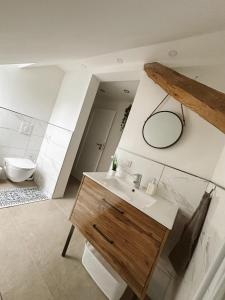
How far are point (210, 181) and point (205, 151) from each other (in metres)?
0.26

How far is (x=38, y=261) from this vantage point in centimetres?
153

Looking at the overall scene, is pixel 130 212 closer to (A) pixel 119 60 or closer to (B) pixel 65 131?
(A) pixel 119 60

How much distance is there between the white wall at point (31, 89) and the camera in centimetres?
260

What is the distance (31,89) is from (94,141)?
169cm

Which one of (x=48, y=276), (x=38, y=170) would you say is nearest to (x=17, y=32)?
(x=48, y=276)

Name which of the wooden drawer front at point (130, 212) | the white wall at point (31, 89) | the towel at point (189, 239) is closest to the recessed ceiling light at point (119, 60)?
the wooden drawer front at point (130, 212)

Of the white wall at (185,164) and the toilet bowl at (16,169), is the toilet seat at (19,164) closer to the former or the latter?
the toilet bowl at (16,169)

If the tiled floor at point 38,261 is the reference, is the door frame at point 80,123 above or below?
above

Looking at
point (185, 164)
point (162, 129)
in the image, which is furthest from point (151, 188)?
point (162, 129)

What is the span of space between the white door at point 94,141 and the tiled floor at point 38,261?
1.84 meters

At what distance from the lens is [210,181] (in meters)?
1.37

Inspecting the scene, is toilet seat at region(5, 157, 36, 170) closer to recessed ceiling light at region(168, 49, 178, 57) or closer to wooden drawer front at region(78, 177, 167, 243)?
wooden drawer front at region(78, 177, 167, 243)

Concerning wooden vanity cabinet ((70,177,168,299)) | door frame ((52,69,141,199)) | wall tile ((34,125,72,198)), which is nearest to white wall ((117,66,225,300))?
wooden vanity cabinet ((70,177,168,299))

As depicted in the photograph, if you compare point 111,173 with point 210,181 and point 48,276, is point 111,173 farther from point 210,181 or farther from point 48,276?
point 48,276
